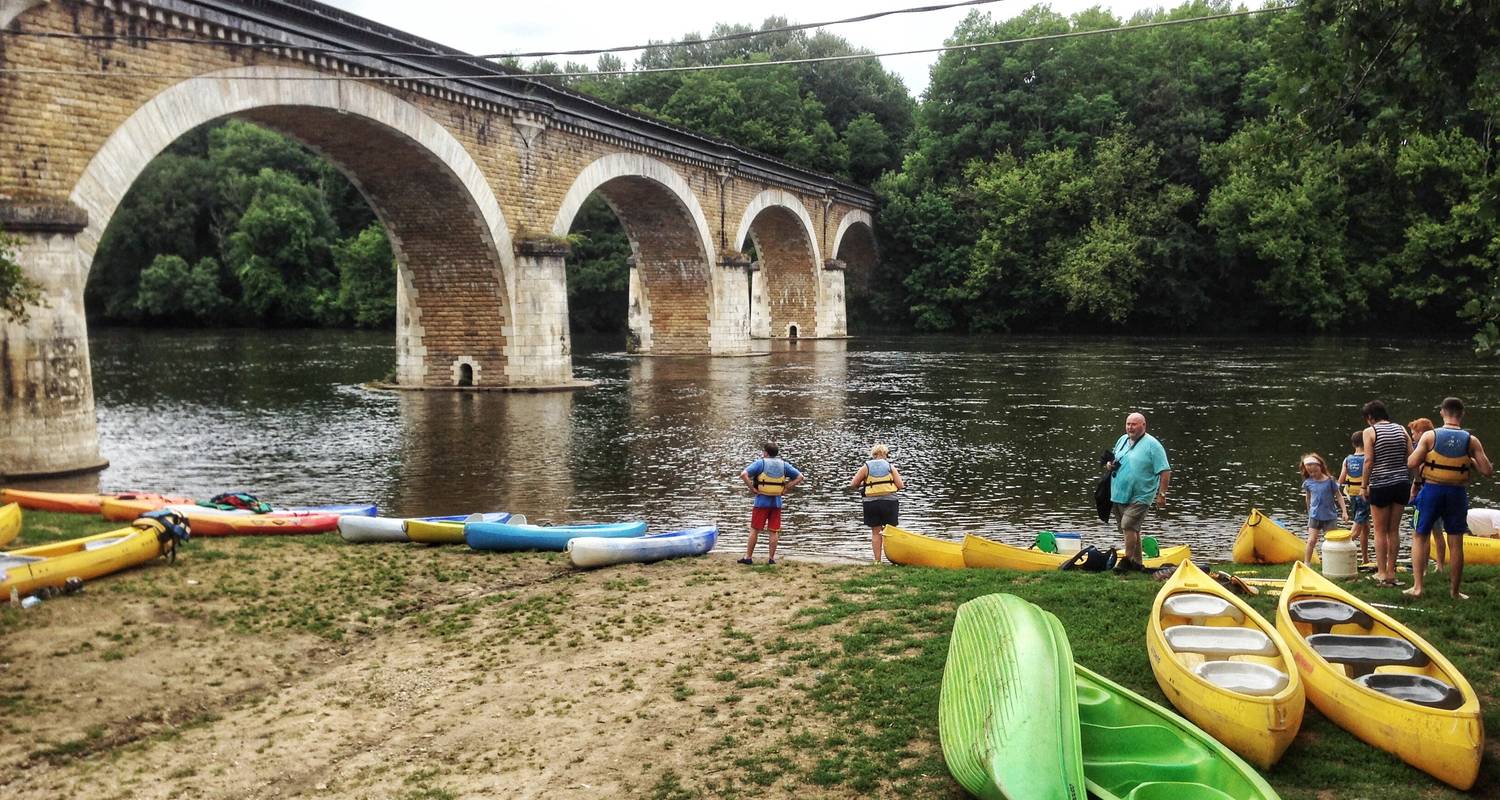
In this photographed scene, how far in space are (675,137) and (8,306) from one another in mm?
26702

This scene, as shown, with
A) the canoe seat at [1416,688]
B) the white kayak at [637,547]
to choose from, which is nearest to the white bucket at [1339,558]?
the canoe seat at [1416,688]

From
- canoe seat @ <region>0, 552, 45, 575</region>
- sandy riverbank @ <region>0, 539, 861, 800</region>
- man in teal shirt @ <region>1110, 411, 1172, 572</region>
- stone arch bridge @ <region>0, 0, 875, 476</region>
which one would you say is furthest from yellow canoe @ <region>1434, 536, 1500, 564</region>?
stone arch bridge @ <region>0, 0, 875, 476</region>

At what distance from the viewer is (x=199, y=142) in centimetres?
7094

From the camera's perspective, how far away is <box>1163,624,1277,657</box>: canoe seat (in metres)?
6.02

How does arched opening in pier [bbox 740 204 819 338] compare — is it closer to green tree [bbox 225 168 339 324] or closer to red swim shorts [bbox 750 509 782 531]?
green tree [bbox 225 168 339 324]

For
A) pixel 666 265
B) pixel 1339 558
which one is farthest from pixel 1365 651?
pixel 666 265

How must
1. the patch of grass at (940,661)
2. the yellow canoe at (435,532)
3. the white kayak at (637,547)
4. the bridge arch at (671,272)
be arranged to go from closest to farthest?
1. the patch of grass at (940,661)
2. the white kayak at (637,547)
3. the yellow canoe at (435,532)
4. the bridge arch at (671,272)

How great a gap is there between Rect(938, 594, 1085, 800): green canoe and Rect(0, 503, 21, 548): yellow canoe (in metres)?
8.34

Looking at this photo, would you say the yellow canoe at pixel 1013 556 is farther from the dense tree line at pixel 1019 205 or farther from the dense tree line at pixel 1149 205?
the dense tree line at pixel 1149 205

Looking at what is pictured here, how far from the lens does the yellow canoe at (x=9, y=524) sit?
31.3 ft

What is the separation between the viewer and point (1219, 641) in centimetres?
614

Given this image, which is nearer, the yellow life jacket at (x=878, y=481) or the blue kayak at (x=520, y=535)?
the yellow life jacket at (x=878, y=481)

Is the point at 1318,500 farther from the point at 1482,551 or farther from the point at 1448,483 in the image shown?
the point at 1448,483

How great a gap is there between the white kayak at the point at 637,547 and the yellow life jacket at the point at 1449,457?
586cm
